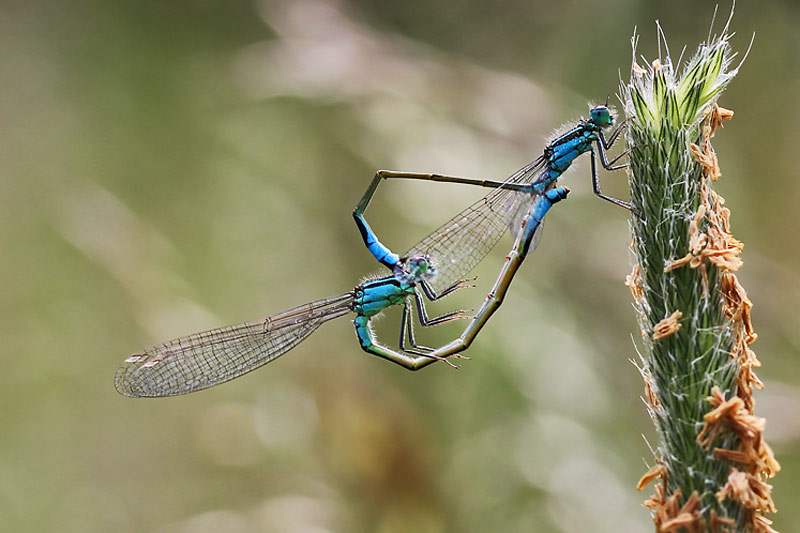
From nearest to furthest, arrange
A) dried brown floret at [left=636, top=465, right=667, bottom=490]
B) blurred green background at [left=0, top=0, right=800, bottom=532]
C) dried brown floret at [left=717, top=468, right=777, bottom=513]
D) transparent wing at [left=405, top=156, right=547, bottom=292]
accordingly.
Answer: dried brown floret at [left=717, top=468, right=777, bottom=513]
dried brown floret at [left=636, top=465, right=667, bottom=490]
transparent wing at [left=405, top=156, right=547, bottom=292]
blurred green background at [left=0, top=0, right=800, bottom=532]

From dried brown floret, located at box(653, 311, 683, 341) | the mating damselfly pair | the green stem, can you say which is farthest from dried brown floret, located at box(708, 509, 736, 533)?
the mating damselfly pair

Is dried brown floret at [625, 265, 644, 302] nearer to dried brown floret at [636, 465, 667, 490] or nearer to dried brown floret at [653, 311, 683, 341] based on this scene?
dried brown floret at [653, 311, 683, 341]

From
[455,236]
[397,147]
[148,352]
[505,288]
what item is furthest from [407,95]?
[148,352]

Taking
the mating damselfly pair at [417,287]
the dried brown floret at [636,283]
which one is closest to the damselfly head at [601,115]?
the mating damselfly pair at [417,287]

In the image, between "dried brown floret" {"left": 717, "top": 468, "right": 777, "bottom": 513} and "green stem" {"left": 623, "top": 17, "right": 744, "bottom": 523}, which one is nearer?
"dried brown floret" {"left": 717, "top": 468, "right": 777, "bottom": 513}

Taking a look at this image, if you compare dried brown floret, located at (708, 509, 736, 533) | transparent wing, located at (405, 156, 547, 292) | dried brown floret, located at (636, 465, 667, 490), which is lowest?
dried brown floret, located at (708, 509, 736, 533)

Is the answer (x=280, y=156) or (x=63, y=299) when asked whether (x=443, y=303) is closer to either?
(x=280, y=156)

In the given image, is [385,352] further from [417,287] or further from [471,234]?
[471,234]

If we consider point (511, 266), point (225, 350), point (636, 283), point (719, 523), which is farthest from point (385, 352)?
point (719, 523)

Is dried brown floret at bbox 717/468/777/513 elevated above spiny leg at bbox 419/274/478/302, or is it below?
below
